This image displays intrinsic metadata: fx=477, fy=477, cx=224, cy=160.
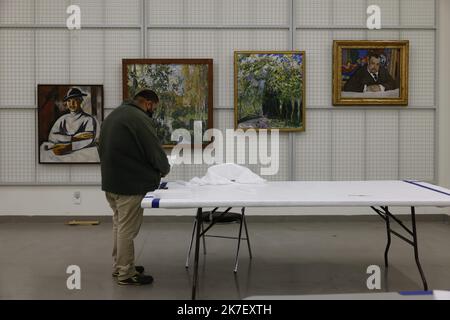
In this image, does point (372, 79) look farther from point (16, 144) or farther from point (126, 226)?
point (16, 144)

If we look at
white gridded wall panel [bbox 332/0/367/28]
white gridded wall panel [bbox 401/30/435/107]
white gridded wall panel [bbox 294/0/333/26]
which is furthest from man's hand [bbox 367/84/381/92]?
white gridded wall panel [bbox 294/0/333/26]

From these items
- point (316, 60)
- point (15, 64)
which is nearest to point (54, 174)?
point (15, 64)

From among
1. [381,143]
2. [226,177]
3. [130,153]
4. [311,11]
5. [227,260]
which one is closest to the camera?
[130,153]

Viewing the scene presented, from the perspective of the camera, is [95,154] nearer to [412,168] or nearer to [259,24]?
[259,24]

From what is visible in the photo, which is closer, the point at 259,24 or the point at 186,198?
the point at 186,198

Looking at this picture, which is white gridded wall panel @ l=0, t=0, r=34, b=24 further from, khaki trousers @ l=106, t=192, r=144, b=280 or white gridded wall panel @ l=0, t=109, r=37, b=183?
khaki trousers @ l=106, t=192, r=144, b=280

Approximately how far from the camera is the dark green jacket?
12.9ft

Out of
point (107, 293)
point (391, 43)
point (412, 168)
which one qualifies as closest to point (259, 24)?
point (391, 43)

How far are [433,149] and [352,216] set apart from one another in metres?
1.53

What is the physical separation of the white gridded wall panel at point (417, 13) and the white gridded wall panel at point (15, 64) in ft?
17.4

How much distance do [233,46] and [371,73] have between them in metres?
2.01

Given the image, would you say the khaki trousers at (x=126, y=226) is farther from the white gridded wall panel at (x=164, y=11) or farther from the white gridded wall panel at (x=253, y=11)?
the white gridded wall panel at (x=253, y=11)

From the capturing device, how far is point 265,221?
6.95 metres

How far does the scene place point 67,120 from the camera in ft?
22.1
